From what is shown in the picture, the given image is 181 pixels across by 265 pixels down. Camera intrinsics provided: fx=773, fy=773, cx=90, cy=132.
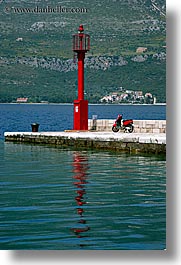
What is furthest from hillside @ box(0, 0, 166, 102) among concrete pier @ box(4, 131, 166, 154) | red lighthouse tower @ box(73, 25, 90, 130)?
concrete pier @ box(4, 131, 166, 154)

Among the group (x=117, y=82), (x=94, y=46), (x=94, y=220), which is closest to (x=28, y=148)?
(x=94, y=220)

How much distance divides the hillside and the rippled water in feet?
207

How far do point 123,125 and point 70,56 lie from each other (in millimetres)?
72015

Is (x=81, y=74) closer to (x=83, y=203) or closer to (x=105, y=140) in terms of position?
(x=105, y=140)

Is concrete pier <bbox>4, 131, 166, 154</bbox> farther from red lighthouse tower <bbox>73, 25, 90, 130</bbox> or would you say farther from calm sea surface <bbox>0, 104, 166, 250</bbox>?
calm sea surface <bbox>0, 104, 166, 250</bbox>

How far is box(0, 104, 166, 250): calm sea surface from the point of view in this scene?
7.96m

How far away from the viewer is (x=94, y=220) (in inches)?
373

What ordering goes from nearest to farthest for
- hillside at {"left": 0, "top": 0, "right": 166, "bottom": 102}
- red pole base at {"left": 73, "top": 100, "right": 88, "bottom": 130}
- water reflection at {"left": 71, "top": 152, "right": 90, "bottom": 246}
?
water reflection at {"left": 71, "top": 152, "right": 90, "bottom": 246} < red pole base at {"left": 73, "top": 100, "right": 88, "bottom": 130} < hillside at {"left": 0, "top": 0, "right": 166, "bottom": 102}

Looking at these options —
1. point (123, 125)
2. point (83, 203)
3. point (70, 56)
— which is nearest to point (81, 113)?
point (123, 125)

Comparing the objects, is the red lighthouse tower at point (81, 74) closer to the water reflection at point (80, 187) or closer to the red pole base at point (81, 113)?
the red pole base at point (81, 113)

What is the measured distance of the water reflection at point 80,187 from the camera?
28.6ft

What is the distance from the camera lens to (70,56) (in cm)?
9750

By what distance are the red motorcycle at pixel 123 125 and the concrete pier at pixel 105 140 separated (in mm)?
411

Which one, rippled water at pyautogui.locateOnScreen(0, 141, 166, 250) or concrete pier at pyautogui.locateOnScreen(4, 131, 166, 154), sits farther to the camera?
concrete pier at pyautogui.locateOnScreen(4, 131, 166, 154)
